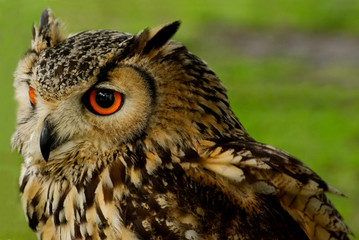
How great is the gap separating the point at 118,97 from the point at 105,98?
48 mm

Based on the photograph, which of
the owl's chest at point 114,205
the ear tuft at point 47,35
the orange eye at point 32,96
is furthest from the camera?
the ear tuft at point 47,35

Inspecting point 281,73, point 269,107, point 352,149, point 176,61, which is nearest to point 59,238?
point 176,61

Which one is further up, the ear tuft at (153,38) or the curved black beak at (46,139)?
the ear tuft at (153,38)

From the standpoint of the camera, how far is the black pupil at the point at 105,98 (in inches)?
90.0

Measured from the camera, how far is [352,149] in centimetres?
697

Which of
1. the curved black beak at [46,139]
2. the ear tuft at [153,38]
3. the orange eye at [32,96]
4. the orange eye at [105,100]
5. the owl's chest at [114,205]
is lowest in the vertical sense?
the owl's chest at [114,205]

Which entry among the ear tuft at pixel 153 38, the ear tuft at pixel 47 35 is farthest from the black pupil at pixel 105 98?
the ear tuft at pixel 47 35

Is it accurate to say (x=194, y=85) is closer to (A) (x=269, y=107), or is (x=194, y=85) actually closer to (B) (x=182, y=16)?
(A) (x=269, y=107)

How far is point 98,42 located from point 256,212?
86 centimetres

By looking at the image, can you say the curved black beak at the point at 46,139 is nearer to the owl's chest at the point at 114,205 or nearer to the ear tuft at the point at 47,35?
the owl's chest at the point at 114,205

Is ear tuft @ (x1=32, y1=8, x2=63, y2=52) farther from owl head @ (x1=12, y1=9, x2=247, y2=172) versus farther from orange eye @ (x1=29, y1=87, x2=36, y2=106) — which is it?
orange eye @ (x1=29, y1=87, x2=36, y2=106)

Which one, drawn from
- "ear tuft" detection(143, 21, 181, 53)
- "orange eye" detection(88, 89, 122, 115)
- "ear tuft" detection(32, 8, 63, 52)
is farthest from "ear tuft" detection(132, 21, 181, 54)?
"ear tuft" detection(32, 8, 63, 52)

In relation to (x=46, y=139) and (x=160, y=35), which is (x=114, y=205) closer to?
(x=46, y=139)

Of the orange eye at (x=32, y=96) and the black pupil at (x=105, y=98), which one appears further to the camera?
the orange eye at (x=32, y=96)
